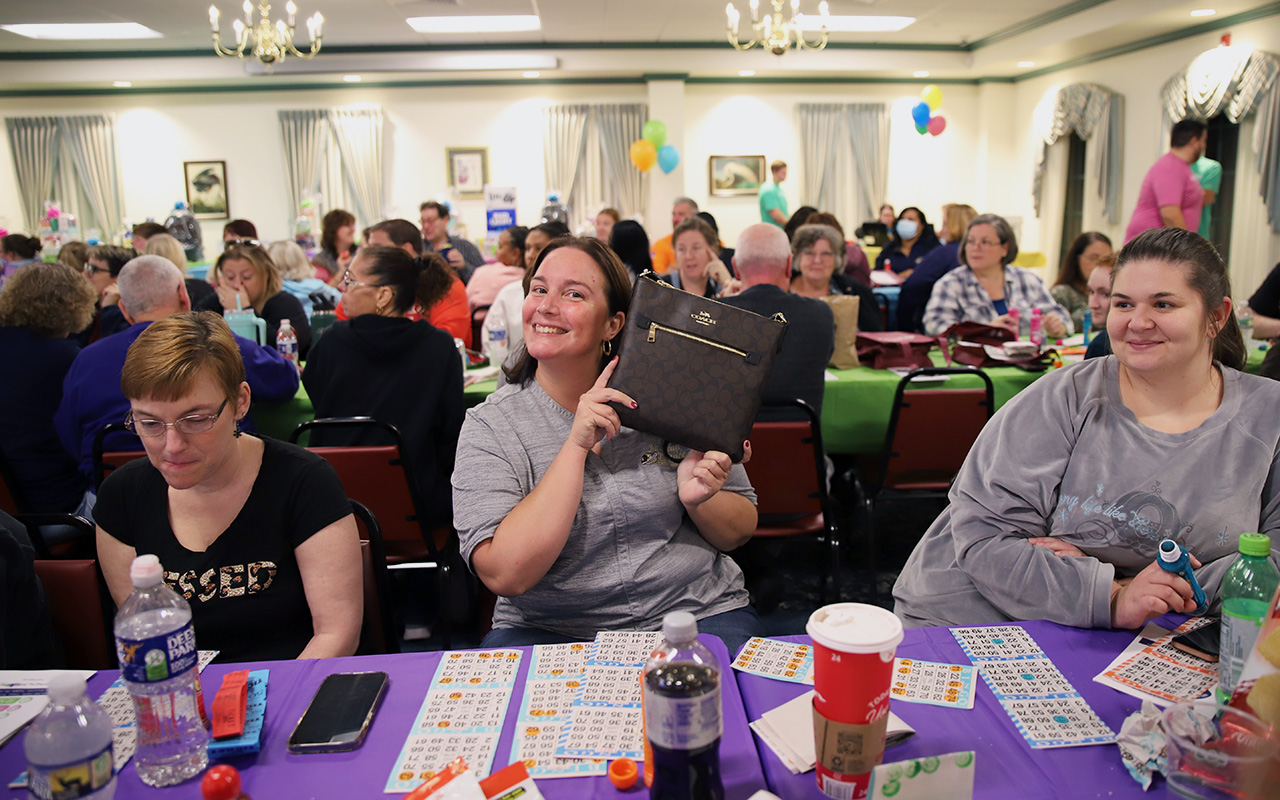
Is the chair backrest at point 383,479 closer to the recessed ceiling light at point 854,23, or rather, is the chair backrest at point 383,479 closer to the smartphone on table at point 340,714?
the smartphone on table at point 340,714

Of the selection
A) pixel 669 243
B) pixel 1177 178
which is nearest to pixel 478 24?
pixel 669 243

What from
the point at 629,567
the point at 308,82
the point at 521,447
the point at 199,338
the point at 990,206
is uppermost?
the point at 308,82

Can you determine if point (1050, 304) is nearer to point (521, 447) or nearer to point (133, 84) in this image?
point (521, 447)

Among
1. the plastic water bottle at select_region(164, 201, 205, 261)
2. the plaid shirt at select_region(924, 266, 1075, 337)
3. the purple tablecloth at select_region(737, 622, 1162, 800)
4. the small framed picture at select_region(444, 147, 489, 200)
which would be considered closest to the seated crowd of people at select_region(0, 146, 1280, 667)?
the purple tablecloth at select_region(737, 622, 1162, 800)

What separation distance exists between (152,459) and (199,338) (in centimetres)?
24

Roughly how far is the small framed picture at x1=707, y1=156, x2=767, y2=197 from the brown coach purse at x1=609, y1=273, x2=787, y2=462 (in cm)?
1067

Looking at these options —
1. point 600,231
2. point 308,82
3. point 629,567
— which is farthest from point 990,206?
point 629,567

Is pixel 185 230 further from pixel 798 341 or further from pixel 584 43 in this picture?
pixel 798 341

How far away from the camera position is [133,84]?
1098cm

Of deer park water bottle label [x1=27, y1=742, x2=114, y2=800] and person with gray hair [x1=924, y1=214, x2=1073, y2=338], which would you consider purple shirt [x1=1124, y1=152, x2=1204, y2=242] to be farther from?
deer park water bottle label [x1=27, y1=742, x2=114, y2=800]

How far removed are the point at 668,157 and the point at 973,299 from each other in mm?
7190

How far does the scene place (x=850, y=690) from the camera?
0.92 meters

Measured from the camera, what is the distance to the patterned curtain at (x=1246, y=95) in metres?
7.13

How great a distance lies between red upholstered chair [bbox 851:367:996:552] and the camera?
115 inches
